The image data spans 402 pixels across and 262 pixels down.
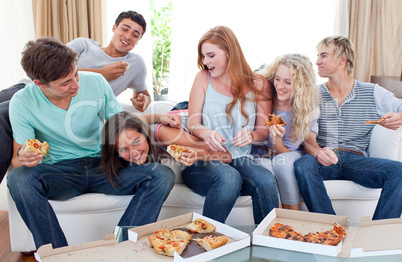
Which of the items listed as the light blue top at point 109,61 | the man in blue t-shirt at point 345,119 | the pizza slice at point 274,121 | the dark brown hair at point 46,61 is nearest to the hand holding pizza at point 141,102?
the light blue top at point 109,61

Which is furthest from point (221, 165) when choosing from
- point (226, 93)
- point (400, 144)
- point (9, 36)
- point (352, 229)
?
point (9, 36)

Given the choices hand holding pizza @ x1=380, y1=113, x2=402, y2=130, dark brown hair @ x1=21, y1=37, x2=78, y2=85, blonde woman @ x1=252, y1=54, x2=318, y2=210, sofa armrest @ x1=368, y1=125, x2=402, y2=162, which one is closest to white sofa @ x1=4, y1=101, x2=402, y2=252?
sofa armrest @ x1=368, y1=125, x2=402, y2=162

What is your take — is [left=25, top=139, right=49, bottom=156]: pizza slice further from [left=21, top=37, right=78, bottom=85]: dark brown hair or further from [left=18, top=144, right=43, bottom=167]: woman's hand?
[left=21, top=37, right=78, bottom=85]: dark brown hair

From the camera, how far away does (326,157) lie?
81.0 inches

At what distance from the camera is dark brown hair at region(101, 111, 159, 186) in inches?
74.4

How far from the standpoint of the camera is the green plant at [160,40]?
439cm

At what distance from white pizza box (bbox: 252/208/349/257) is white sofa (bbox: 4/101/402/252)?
524mm

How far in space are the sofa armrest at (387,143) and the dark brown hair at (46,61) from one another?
Result: 5.58ft

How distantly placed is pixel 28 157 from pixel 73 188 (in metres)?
0.26

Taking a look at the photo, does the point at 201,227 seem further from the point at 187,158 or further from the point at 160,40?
the point at 160,40

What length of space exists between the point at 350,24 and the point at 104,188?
10.4ft

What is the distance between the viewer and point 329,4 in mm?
3947

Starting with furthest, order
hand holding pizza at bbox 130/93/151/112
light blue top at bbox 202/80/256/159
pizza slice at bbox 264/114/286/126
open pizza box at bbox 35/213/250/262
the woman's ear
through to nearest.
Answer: hand holding pizza at bbox 130/93/151/112
light blue top at bbox 202/80/256/159
pizza slice at bbox 264/114/286/126
the woman's ear
open pizza box at bbox 35/213/250/262

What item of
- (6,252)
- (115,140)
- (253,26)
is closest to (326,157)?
(115,140)
